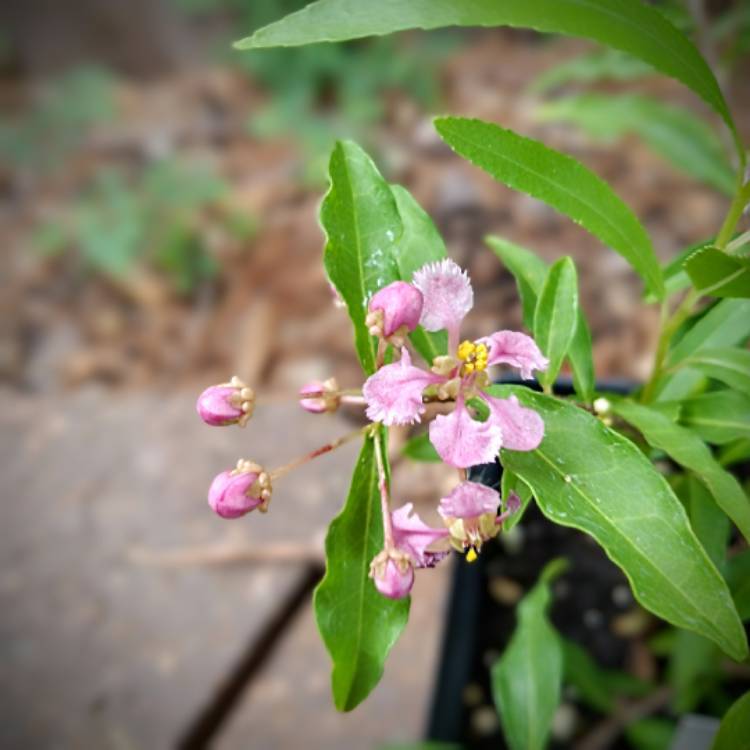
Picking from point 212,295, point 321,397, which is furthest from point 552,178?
point 212,295

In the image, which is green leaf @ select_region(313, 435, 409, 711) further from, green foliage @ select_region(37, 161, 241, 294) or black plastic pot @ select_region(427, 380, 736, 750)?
green foliage @ select_region(37, 161, 241, 294)

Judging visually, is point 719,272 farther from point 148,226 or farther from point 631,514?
point 148,226

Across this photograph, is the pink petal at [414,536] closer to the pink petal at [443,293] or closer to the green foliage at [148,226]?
the pink petal at [443,293]

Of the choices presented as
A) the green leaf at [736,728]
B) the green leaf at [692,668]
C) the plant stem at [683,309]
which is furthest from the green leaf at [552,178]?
the green leaf at [692,668]

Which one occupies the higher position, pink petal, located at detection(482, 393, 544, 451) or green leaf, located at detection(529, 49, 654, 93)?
green leaf, located at detection(529, 49, 654, 93)

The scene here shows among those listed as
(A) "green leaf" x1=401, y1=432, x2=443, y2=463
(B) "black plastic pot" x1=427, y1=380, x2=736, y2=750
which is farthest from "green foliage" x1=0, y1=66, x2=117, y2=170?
→ (A) "green leaf" x1=401, y1=432, x2=443, y2=463

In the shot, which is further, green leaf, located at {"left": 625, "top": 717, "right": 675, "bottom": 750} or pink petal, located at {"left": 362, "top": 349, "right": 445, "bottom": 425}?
green leaf, located at {"left": 625, "top": 717, "right": 675, "bottom": 750}

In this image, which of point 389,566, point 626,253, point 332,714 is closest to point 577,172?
point 626,253
